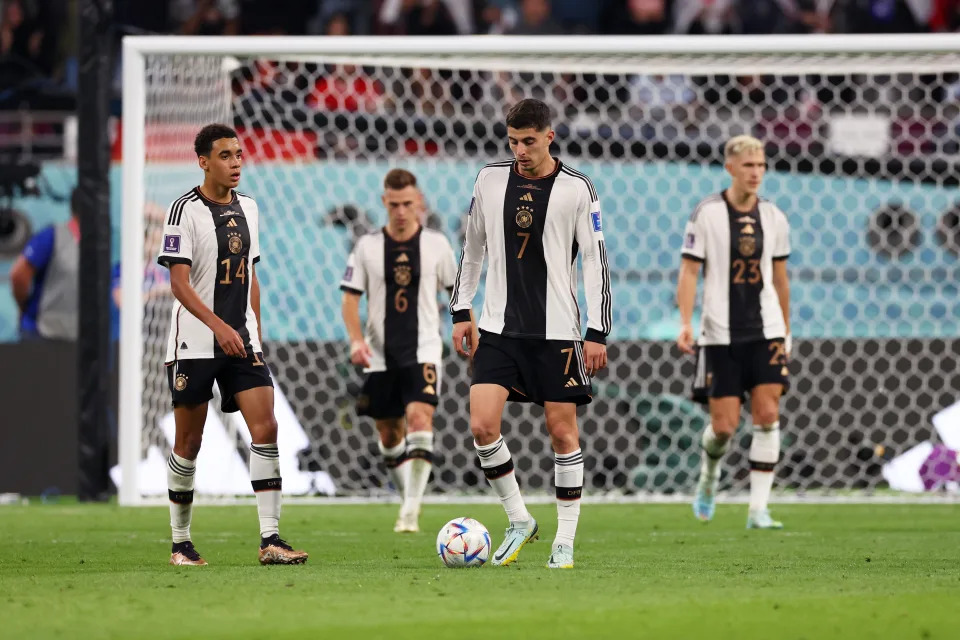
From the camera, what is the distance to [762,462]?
9.02 metres

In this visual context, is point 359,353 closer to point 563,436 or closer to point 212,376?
point 212,376

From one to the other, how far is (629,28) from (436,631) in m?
12.9

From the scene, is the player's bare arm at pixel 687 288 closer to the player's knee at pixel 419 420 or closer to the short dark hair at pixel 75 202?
the player's knee at pixel 419 420

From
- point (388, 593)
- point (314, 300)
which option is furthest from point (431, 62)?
point (388, 593)

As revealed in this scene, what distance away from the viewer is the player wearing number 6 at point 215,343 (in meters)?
6.52

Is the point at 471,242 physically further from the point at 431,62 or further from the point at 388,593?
the point at 431,62

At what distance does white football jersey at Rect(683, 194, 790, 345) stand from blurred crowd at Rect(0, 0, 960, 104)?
7.53m

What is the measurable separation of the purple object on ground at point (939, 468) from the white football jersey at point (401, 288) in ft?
14.1

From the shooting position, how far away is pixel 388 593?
5227 millimetres

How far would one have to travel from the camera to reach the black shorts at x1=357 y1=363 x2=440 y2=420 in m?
8.96

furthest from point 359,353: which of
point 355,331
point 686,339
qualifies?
point 686,339

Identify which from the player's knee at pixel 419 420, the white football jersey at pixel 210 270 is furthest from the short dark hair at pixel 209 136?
the player's knee at pixel 419 420

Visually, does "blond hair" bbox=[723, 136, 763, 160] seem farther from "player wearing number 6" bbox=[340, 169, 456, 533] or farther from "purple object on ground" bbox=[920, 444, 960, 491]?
"purple object on ground" bbox=[920, 444, 960, 491]

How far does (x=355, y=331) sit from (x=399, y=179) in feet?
3.02
